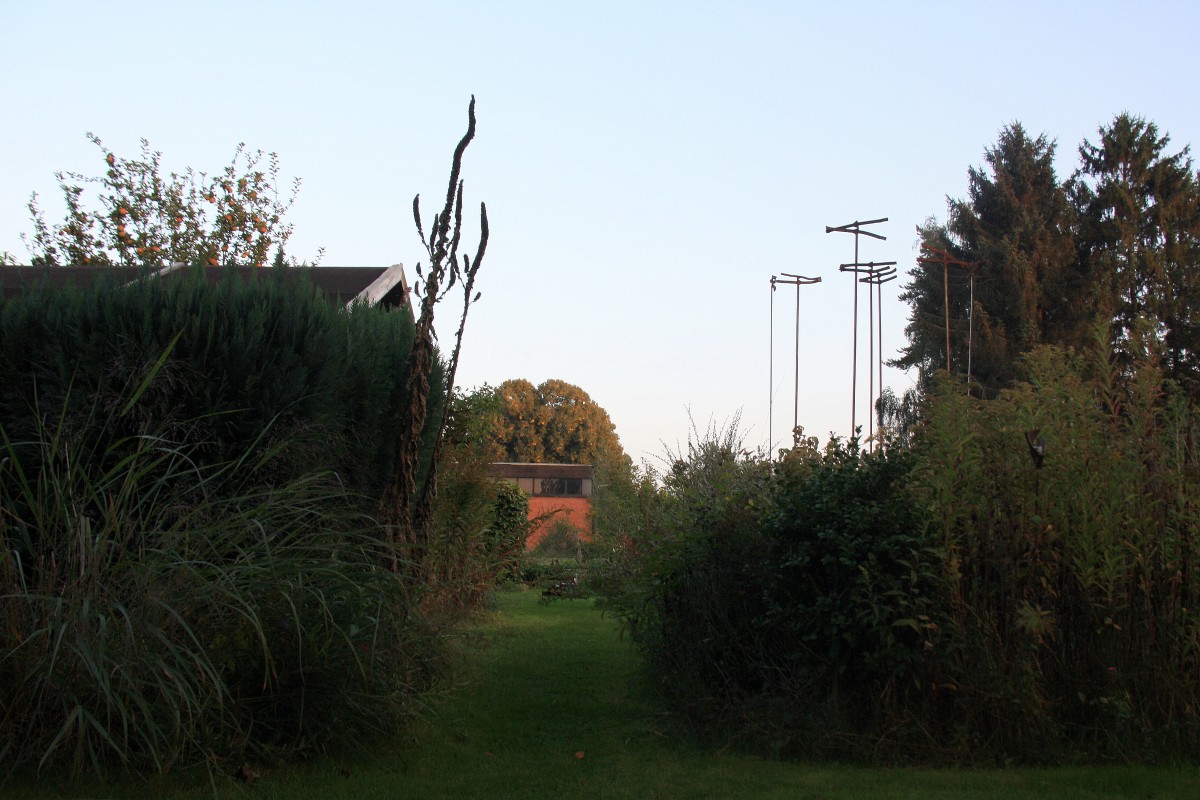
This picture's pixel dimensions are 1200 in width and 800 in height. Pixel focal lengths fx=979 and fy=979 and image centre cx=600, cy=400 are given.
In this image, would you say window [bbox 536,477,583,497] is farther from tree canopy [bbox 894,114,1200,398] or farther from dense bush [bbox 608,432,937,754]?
dense bush [bbox 608,432,937,754]

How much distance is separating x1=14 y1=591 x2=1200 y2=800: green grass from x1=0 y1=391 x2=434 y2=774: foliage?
0.79 feet

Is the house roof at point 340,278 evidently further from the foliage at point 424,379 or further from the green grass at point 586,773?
the green grass at point 586,773

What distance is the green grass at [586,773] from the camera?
4.76 meters

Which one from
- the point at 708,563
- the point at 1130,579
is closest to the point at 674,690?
the point at 708,563

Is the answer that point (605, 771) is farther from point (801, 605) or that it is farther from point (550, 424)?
point (550, 424)

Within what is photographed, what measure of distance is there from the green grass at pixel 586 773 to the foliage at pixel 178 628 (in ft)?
0.79

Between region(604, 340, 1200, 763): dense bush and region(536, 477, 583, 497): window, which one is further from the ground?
region(536, 477, 583, 497): window

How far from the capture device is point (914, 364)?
3828 centimetres

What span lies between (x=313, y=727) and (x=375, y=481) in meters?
3.37

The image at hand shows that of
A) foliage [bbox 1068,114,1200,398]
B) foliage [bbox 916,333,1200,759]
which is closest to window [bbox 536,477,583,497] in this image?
foliage [bbox 1068,114,1200,398]

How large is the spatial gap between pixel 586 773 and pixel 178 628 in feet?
7.36

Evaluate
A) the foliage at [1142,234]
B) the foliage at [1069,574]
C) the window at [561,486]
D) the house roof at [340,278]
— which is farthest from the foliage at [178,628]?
the window at [561,486]

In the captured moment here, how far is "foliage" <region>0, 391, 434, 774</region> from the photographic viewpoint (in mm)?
4289

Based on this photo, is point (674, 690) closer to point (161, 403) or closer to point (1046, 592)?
point (1046, 592)
